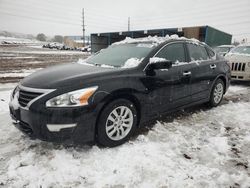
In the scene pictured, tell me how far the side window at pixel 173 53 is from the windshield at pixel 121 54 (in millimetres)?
237

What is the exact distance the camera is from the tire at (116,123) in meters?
3.00

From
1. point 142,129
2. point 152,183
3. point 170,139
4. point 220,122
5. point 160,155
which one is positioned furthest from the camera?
point 220,122

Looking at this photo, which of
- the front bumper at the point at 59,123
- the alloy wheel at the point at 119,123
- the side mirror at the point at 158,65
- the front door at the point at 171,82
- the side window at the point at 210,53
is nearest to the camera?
the front bumper at the point at 59,123

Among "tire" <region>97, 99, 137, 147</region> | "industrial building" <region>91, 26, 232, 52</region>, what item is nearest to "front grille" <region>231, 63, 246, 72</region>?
"tire" <region>97, 99, 137, 147</region>

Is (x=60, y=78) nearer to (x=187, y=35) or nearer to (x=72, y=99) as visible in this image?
(x=72, y=99)

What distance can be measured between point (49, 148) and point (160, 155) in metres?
1.58

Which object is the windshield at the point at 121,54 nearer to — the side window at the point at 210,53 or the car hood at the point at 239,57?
the side window at the point at 210,53

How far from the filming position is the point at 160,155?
3029 mm

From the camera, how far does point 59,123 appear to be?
2.69 m

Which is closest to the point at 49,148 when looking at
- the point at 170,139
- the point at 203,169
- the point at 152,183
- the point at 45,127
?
the point at 45,127

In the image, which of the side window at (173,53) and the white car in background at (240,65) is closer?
the side window at (173,53)

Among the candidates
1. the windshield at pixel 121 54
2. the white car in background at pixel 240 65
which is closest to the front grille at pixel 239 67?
the white car in background at pixel 240 65

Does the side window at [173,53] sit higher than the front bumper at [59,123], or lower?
higher

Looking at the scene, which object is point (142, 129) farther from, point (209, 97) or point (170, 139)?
point (209, 97)
